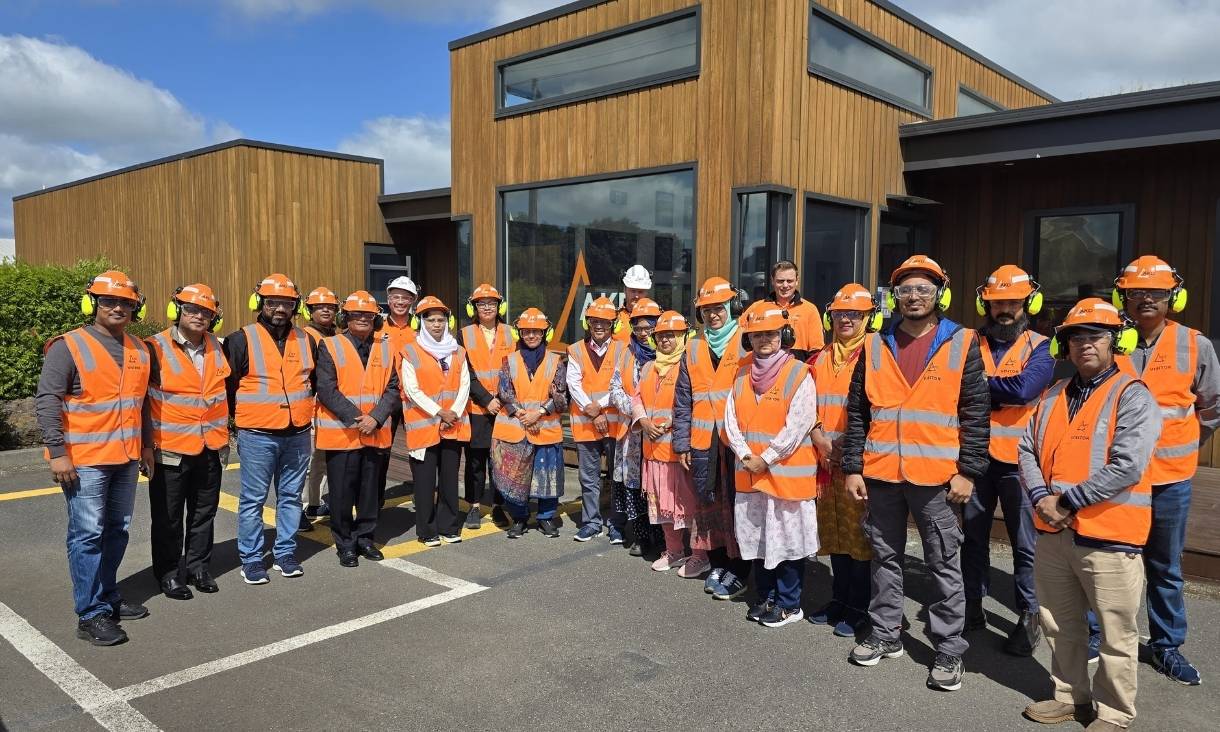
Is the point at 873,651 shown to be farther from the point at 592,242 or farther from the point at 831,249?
the point at 592,242

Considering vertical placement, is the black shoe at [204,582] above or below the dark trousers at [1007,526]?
below

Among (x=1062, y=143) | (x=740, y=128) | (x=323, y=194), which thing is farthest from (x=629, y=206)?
(x=323, y=194)

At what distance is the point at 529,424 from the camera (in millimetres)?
6410

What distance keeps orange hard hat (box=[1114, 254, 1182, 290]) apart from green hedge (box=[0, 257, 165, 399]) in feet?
38.8

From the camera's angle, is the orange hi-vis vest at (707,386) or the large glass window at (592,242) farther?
the large glass window at (592,242)

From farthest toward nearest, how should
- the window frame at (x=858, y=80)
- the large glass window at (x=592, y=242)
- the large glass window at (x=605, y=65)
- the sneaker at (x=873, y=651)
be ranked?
the large glass window at (x=592, y=242)
the large glass window at (x=605, y=65)
the window frame at (x=858, y=80)
the sneaker at (x=873, y=651)

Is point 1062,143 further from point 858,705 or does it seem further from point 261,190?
point 261,190

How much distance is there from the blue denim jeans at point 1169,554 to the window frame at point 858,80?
18.1 feet

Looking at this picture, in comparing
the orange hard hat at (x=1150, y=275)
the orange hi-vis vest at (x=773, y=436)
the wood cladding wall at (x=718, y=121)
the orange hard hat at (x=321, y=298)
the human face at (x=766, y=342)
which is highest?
the wood cladding wall at (x=718, y=121)

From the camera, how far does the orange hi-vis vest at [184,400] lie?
508 cm

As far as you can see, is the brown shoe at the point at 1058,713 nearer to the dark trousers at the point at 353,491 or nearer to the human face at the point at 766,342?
the human face at the point at 766,342

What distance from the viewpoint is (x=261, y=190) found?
13.7 metres

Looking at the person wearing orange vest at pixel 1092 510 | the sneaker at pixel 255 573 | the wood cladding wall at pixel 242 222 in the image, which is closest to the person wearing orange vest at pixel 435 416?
the sneaker at pixel 255 573

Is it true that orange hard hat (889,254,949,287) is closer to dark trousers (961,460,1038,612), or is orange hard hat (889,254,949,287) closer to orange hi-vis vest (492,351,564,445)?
dark trousers (961,460,1038,612)
